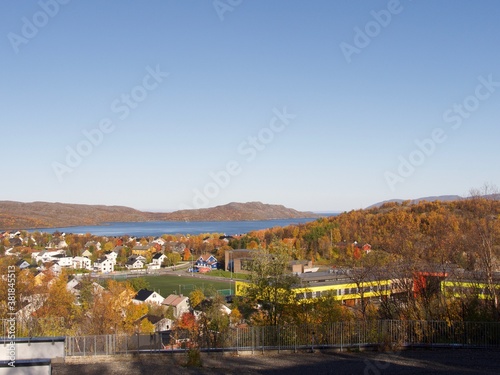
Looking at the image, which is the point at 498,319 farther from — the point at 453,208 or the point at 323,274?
the point at 453,208

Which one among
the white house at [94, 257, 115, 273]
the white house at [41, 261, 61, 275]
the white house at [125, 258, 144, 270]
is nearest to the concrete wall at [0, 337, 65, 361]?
the white house at [41, 261, 61, 275]

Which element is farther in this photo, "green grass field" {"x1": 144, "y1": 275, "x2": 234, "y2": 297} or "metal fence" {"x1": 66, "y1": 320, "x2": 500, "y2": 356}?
"green grass field" {"x1": 144, "y1": 275, "x2": 234, "y2": 297}

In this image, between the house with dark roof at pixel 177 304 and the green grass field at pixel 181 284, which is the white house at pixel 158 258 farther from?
the house with dark roof at pixel 177 304

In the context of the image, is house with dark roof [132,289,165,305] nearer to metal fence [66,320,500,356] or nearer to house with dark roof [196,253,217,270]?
metal fence [66,320,500,356]

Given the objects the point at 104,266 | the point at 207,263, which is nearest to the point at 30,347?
the point at 207,263

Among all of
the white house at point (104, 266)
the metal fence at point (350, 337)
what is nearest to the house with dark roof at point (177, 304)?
the metal fence at point (350, 337)

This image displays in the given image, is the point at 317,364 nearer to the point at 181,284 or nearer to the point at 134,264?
the point at 181,284

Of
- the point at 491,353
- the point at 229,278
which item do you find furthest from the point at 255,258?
the point at 229,278

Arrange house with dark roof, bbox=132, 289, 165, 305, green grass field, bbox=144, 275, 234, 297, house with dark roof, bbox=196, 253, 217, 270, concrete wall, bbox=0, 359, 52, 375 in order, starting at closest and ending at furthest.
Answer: concrete wall, bbox=0, 359, 52, 375 < house with dark roof, bbox=132, 289, 165, 305 < green grass field, bbox=144, 275, 234, 297 < house with dark roof, bbox=196, 253, 217, 270
